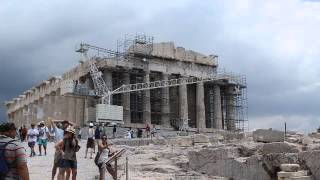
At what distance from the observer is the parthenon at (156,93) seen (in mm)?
58469

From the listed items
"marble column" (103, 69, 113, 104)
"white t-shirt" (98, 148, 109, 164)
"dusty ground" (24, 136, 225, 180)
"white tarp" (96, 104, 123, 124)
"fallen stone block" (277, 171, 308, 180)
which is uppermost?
"marble column" (103, 69, 113, 104)

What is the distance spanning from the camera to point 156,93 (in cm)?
6369

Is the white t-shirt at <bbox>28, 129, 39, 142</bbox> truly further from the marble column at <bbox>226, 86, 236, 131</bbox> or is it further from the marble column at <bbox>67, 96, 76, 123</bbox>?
the marble column at <bbox>226, 86, 236, 131</bbox>

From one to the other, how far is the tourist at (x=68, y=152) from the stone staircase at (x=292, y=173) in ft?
15.1

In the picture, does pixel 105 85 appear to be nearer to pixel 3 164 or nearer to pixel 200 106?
pixel 200 106

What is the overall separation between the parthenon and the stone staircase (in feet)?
141

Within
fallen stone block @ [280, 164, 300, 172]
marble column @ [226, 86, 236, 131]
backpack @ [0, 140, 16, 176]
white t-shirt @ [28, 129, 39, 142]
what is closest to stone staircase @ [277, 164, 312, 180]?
fallen stone block @ [280, 164, 300, 172]

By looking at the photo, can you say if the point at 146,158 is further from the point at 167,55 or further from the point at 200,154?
the point at 167,55

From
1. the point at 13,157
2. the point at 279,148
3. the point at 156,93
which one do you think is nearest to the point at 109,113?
the point at 156,93

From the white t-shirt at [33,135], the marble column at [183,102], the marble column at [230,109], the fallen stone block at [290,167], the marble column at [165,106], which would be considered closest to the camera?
the fallen stone block at [290,167]

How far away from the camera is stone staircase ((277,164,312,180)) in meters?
12.6

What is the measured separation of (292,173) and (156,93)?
2012 inches

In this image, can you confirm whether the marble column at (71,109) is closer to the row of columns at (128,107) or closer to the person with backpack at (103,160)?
the row of columns at (128,107)

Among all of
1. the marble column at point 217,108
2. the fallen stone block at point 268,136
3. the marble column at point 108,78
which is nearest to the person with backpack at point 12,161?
the fallen stone block at point 268,136
